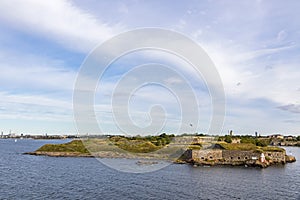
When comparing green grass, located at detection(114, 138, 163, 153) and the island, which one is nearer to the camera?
the island

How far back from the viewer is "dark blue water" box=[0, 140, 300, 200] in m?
42.8

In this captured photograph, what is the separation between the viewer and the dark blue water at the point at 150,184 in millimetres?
42844

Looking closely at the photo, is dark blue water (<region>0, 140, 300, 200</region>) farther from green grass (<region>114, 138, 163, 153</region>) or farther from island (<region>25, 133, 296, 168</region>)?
green grass (<region>114, 138, 163, 153</region>)

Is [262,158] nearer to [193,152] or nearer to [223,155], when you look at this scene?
[223,155]

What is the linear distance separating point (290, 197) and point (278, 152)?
156ft

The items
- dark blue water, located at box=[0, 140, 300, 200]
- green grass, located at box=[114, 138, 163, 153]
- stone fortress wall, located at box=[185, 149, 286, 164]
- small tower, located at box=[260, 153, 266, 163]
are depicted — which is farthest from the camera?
green grass, located at box=[114, 138, 163, 153]

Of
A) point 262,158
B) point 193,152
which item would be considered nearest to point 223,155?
point 193,152

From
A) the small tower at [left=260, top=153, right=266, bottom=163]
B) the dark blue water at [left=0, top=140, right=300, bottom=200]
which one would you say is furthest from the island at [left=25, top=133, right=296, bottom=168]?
the dark blue water at [left=0, top=140, right=300, bottom=200]

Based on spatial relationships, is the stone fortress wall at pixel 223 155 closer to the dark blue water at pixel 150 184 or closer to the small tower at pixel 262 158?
the small tower at pixel 262 158

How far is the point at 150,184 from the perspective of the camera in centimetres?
5066

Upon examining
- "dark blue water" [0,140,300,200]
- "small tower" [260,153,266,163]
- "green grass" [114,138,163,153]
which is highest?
"green grass" [114,138,163,153]

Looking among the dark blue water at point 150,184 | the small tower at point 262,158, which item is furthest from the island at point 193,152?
the dark blue water at point 150,184

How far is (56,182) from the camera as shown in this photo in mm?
52844

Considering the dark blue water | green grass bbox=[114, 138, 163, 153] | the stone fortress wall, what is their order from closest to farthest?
the dark blue water, the stone fortress wall, green grass bbox=[114, 138, 163, 153]
